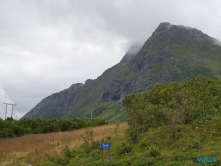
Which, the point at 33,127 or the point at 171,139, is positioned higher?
the point at 33,127

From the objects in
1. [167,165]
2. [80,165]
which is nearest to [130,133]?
[80,165]

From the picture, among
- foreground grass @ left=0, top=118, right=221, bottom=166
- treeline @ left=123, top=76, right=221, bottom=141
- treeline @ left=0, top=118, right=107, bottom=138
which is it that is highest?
treeline @ left=0, top=118, right=107, bottom=138

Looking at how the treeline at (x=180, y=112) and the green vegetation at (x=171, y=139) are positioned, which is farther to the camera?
the treeline at (x=180, y=112)

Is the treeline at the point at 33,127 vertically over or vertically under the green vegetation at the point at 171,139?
over

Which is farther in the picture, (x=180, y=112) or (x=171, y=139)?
(x=180, y=112)

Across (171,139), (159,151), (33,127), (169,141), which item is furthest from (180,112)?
(33,127)

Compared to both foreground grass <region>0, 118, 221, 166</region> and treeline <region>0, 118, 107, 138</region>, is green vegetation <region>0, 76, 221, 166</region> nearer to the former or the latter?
foreground grass <region>0, 118, 221, 166</region>

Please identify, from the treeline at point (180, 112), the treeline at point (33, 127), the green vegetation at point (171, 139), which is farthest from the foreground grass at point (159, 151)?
the treeline at point (33, 127)

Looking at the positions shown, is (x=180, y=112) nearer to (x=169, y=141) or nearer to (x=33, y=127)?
(x=169, y=141)

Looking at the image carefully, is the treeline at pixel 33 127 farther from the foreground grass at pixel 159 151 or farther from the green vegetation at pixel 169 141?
the green vegetation at pixel 169 141

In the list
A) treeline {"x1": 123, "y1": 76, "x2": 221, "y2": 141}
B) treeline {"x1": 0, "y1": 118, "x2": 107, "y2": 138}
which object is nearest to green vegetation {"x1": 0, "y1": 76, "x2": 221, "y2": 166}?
treeline {"x1": 123, "y1": 76, "x2": 221, "y2": 141}

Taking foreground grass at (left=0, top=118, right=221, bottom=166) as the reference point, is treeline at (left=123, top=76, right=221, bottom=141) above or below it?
above

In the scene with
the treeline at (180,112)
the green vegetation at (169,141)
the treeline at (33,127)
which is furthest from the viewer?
the treeline at (33,127)

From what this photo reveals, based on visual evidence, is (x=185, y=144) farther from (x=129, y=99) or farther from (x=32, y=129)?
(x=32, y=129)
